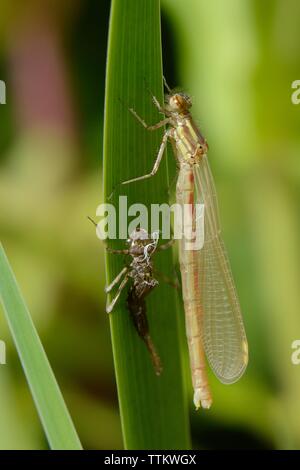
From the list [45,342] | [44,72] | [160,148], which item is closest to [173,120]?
[160,148]

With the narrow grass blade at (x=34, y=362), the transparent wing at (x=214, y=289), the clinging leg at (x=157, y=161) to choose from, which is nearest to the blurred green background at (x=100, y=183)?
the transparent wing at (x=214, y=289)

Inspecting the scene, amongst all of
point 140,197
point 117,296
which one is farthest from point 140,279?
point 140,197

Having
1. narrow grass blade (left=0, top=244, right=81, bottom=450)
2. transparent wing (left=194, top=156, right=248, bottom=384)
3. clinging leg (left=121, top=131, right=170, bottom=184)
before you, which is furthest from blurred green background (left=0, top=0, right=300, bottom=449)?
narrow grass blade (left=0, top=244, right=81, bottom=450)

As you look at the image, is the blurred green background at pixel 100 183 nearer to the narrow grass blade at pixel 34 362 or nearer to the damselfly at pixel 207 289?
the damselfly at pixel 207 289

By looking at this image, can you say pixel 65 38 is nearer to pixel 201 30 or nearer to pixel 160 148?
pixel 201 30

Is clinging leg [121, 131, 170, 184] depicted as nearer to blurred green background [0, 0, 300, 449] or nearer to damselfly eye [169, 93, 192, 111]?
damselfly eye [169, 93, 192, 111]

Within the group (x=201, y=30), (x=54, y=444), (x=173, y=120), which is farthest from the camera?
(x=201, y=30)
